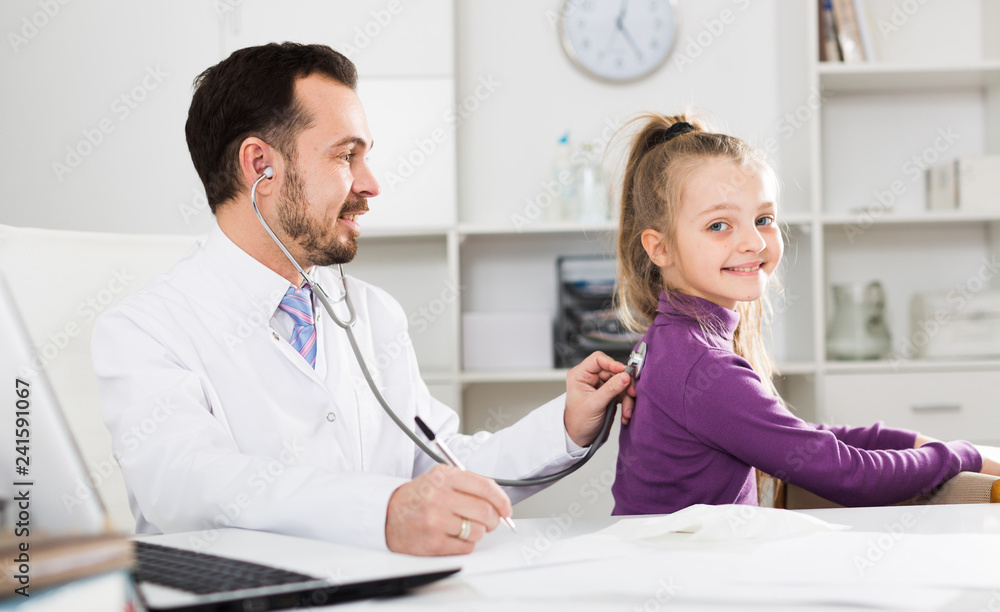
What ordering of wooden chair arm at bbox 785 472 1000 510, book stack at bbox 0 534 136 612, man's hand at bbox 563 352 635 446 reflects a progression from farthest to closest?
man's hand at bbox 563 352 635 446 → wooden chair arm at bbox 785 472 1000 510 → book stack at bbox 0 534 136 612

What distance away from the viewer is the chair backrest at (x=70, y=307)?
1.21 meters

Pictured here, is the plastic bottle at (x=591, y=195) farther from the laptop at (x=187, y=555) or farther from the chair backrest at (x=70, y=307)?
the laptop at (x=187, y=555)

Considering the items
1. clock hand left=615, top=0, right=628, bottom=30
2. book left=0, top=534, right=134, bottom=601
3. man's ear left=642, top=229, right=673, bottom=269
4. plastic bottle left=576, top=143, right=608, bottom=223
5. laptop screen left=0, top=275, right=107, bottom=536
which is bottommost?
book left=0, top=534, right=134, bottom=601

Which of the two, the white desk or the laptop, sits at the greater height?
the laptop

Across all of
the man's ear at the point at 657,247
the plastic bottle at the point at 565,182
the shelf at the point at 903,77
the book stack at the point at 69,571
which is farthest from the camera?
the plastic bottle at the point at 565,182

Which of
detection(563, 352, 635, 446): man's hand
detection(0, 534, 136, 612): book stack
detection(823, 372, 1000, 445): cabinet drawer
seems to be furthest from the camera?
detection(823, 372, 1000, 445): cabinet drawer

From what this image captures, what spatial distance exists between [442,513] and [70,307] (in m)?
0.90

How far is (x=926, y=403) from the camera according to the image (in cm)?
224

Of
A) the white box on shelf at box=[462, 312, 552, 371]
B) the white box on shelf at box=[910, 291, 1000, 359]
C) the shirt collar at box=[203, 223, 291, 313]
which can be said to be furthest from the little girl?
the white box on shelf at box=[910, 291, 1000, 359]

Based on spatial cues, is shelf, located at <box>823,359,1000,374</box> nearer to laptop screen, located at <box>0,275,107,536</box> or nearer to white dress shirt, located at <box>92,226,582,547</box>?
white dress shirt, located at <box>92,226,582,547</box>

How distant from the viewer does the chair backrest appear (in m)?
1.21

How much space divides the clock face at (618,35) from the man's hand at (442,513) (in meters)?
2.20

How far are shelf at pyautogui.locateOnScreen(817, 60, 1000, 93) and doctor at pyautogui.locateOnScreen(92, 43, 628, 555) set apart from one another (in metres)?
1.70

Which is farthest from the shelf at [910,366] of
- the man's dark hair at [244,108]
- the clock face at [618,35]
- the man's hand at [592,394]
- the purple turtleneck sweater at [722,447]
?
the man's dark hair at [244,108]
